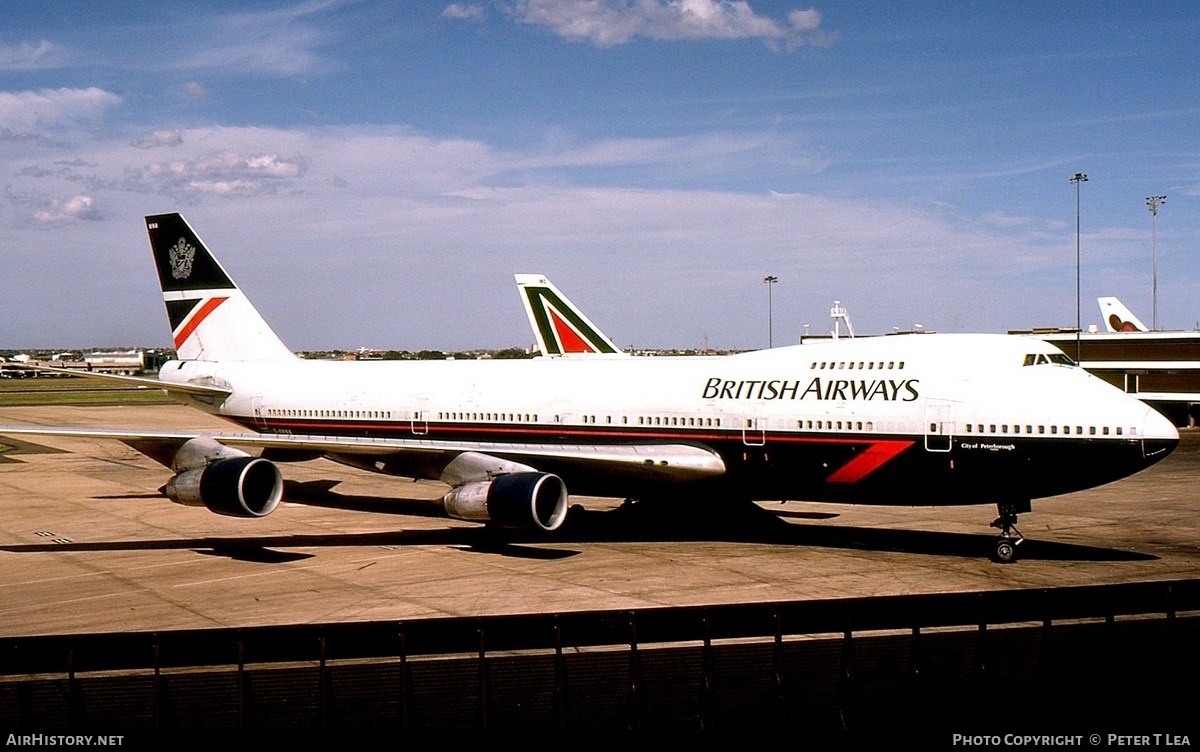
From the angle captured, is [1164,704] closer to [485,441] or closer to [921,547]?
[921,547]

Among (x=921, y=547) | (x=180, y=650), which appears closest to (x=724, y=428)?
(x=921, y=547)

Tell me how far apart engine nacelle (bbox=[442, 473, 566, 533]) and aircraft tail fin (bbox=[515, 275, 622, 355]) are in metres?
38.0

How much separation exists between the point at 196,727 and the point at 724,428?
16.6 m

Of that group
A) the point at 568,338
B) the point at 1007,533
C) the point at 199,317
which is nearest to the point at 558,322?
the point at 568,338

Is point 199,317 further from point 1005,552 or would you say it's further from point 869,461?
point 1005,552

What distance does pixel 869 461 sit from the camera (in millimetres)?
24469

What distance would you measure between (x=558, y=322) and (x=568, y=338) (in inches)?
44.9

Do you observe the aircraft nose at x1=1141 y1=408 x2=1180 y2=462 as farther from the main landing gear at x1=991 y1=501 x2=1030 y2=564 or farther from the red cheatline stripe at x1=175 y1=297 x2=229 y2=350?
the red cheatline stripe at x1=175 y1=297 x2=229 y2=350

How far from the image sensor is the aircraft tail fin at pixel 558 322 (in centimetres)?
6419

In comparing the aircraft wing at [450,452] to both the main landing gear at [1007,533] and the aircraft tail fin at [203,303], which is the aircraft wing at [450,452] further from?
the aircraft tail fin at [203,303]

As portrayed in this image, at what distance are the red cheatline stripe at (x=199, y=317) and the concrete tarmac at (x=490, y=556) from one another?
573cm

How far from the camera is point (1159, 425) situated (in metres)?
22.2

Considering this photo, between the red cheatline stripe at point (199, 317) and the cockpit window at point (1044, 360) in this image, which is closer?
the cockpit window at point (1044, 360)

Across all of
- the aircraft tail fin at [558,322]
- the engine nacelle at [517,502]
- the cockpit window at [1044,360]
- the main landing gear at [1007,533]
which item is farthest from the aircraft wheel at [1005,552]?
the aircraft tail fin at [558,322]
